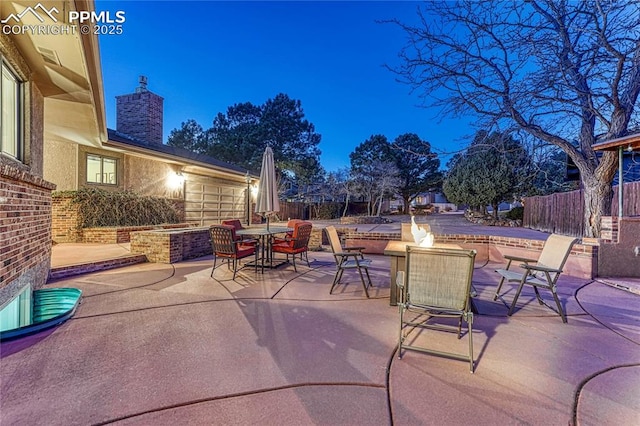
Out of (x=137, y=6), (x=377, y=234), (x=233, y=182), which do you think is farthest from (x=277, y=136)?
(x=377, y=234)

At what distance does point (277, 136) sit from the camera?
83.2ft

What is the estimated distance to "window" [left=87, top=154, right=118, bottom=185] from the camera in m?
8.48

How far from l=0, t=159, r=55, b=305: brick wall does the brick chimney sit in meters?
8.60

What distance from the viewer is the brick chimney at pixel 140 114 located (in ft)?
39.1

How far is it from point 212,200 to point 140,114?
4.49 meters

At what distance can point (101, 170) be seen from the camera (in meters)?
8.78

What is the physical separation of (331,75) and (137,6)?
28.9m

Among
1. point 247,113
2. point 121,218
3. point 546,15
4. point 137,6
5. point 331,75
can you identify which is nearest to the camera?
point 546,15

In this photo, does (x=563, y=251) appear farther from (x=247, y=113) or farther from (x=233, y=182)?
(x=247, y=113)

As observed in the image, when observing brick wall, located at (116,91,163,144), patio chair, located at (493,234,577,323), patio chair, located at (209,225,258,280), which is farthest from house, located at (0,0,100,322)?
brick wall, located at (116,91,163,144)

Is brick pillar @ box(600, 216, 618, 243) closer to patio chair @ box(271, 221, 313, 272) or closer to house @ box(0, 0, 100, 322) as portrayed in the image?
patio chair @ box(271, 221, 313, 272)

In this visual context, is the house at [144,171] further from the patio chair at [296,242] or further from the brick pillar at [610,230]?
the brick pillar at [610,230]

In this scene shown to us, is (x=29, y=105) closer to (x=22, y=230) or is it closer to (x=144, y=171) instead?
(x=22, y=230)

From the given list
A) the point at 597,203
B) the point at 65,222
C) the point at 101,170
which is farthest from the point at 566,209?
the point at 65,222
